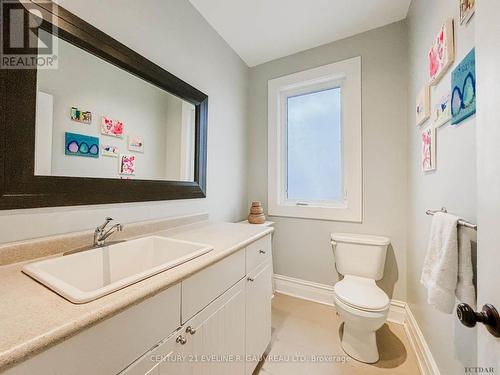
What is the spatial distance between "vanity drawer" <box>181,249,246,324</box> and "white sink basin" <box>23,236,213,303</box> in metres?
0.09

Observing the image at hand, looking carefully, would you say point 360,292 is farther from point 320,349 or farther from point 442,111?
point 442,111

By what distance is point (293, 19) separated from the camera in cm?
181

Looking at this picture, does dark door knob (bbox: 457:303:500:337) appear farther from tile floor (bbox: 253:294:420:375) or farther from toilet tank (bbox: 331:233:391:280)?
toilet tank (bbox: 331:233:391:280)

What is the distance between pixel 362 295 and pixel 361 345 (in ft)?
1.11

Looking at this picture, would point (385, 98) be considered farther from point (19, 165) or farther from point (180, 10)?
point (19, 165)

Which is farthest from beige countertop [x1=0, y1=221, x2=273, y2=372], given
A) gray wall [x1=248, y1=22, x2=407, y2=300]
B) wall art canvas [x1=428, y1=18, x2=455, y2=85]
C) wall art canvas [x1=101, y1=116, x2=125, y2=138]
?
gray wall [x1=248, y1=22, x2=407, y2=300]

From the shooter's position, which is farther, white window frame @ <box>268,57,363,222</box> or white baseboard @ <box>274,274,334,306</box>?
white baseboard @ <box>274,274,334,306</box>

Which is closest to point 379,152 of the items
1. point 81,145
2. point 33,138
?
point 81,145

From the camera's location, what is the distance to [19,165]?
814mm

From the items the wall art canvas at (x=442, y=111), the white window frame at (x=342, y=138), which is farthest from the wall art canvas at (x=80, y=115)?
the wall art canvas at (x=442, y=111)

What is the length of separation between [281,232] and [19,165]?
6.68ft

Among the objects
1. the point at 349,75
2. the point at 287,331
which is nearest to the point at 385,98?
the point at 349,75

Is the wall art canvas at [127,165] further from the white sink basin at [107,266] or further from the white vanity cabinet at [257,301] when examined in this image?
the white vanity cabinet at [257,301]

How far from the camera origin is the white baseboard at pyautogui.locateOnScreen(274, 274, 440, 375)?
129cm
